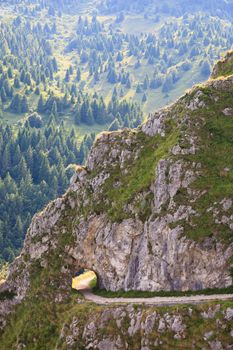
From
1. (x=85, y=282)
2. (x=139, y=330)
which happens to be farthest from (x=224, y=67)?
(x=139, y=330)

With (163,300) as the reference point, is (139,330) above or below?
below

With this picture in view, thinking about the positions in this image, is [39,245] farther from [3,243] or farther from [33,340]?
[3,243]

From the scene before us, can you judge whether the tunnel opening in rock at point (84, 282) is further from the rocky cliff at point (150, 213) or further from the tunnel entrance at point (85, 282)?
the rocky cliff at point (150, 213)

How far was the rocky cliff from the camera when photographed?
68750 millimetres

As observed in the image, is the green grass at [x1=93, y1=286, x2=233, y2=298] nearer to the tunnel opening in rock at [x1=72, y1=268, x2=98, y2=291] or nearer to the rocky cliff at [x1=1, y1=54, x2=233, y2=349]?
the rocky cliff at [x1=1, y1=54, x2=233, y2=349]

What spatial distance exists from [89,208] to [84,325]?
1762 cm

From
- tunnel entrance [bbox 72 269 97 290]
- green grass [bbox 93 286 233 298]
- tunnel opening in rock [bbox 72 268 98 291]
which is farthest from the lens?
tunnel entrance [bbox 72 269 97 290]

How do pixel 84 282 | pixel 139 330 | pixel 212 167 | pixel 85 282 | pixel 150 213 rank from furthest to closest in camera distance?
pixel 84 282 < pixel 85 282 < pixel 150 213 < pixel 212 167 < pixel 139 330

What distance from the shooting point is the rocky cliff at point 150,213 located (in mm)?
68750

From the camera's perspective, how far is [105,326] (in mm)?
68438

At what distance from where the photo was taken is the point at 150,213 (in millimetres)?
74500

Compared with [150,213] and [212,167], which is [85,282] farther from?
[212,167]

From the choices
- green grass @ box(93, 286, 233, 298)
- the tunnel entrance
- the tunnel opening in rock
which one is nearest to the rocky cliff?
green grass @ box(93, 286, 233, 298)

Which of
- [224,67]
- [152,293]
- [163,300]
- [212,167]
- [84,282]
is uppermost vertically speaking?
[224,67]
